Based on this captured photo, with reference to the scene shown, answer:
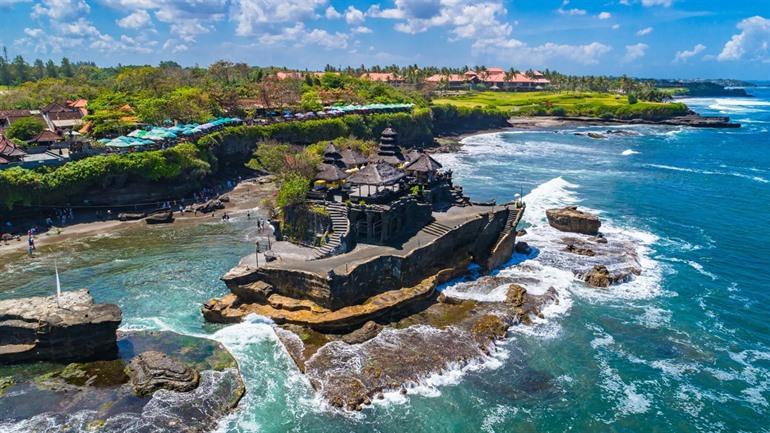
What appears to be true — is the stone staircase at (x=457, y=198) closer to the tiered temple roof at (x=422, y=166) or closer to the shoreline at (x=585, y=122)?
the tiered temple roof at (x=422, y=166)

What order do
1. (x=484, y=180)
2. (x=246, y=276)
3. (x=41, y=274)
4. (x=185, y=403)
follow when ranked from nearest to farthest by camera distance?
(x=185, y=403), (x=246, y=276), (x=41, y=274), (x=484, y=180)

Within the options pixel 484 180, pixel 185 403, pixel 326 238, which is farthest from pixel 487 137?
pixel 185 403

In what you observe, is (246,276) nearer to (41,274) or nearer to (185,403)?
(185,403)

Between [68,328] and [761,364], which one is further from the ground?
[68,328]

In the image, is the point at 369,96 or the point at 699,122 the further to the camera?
the point at 699,122

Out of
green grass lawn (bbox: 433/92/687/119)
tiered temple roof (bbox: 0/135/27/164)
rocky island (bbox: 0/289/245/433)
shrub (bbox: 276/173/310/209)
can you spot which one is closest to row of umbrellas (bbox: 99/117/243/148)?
tiered temple roof (bbox: 0/135/27/164)

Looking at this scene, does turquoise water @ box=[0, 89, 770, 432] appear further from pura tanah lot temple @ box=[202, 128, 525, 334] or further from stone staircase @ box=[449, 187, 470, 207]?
stone staircase @ box=[449, 187, 470, 207]
